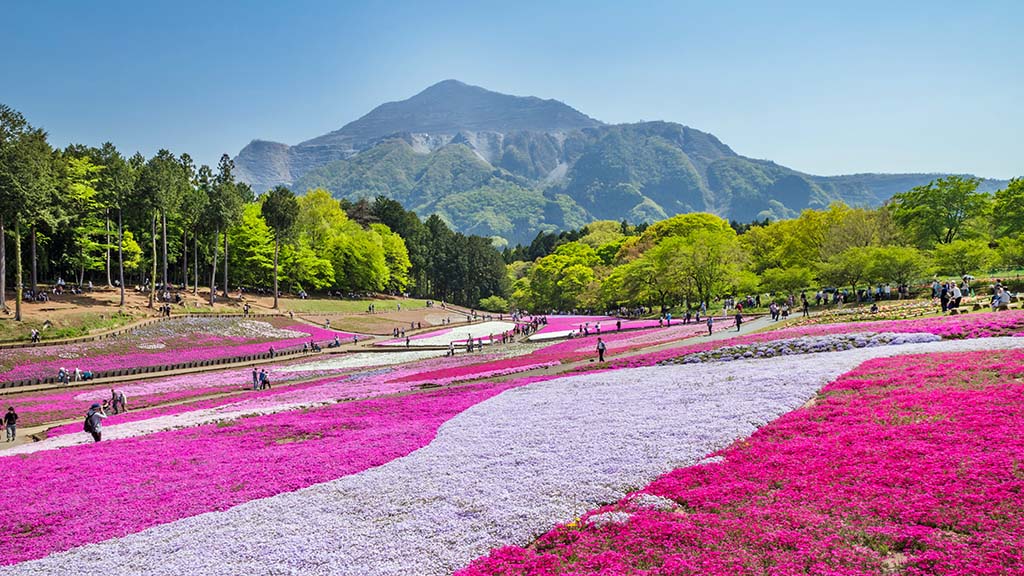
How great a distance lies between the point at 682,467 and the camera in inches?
531

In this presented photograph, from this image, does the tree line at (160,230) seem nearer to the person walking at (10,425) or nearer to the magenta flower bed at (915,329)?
the person walking at (10,425)

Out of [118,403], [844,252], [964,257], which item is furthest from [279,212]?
[964,257]

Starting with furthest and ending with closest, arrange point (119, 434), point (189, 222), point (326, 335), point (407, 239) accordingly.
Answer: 1. point (407, 239)
2. point (189, 222)
3. point (326, 335)
4. point (119, 434)

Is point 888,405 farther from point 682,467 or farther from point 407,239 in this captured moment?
point 407,239

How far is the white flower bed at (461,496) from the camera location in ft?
35.0

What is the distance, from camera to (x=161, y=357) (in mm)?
49750

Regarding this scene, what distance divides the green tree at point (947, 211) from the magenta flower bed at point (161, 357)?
74857mm

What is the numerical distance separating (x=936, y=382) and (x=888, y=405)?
10.6 ft

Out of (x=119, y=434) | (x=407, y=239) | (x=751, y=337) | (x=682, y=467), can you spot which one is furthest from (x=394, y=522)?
(x=407, y=239)

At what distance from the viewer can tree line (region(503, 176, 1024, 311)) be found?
2219 inches

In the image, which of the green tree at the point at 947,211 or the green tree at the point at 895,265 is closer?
the green tree at the point at 895,265

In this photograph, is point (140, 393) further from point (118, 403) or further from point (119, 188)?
point (119, 188)

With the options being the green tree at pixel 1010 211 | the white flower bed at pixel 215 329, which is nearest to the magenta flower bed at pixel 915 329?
the white flower bed at pixel 215 329

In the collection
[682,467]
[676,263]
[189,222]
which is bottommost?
[682,467]
